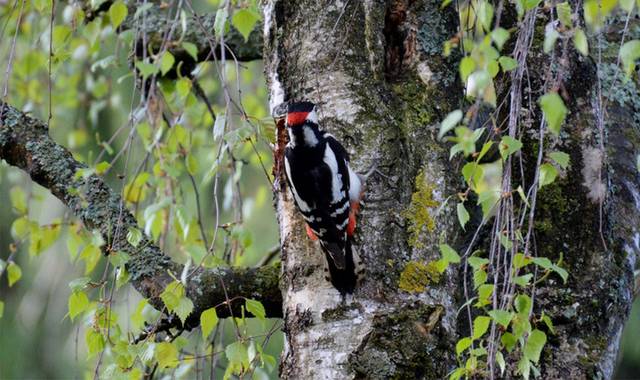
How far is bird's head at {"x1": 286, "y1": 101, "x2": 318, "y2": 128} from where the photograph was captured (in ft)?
8.59

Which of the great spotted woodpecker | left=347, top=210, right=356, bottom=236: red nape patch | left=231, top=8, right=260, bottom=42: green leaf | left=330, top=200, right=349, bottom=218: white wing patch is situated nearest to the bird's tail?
the great spotted woodpecker

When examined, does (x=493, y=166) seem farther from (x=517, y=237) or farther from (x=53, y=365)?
(x=517, y=237)

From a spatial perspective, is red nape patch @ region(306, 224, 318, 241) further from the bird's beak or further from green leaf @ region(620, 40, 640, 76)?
green leaf @ region(620, 40, 640, 76)

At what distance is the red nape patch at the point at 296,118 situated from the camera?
265cm

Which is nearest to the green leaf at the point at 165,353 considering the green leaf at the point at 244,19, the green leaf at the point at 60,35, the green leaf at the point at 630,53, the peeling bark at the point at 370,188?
the peeling bark at the point at 370,188

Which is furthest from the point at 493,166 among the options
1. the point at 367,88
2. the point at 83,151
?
the point at 367,88

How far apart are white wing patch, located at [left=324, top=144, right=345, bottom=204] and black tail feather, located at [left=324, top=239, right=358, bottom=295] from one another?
38cm

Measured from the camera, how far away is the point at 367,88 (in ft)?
8.73

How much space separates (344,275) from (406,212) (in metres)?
0.29

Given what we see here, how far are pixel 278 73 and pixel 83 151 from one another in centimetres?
270

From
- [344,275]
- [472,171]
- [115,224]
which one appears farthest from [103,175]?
[472,171]

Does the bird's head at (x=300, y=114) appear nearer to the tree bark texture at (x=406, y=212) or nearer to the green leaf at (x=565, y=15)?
the tree bark texture at (x=406, y=212)

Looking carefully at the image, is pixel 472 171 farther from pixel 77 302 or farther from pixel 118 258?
pixel 77 302

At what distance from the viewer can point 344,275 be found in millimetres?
2365
